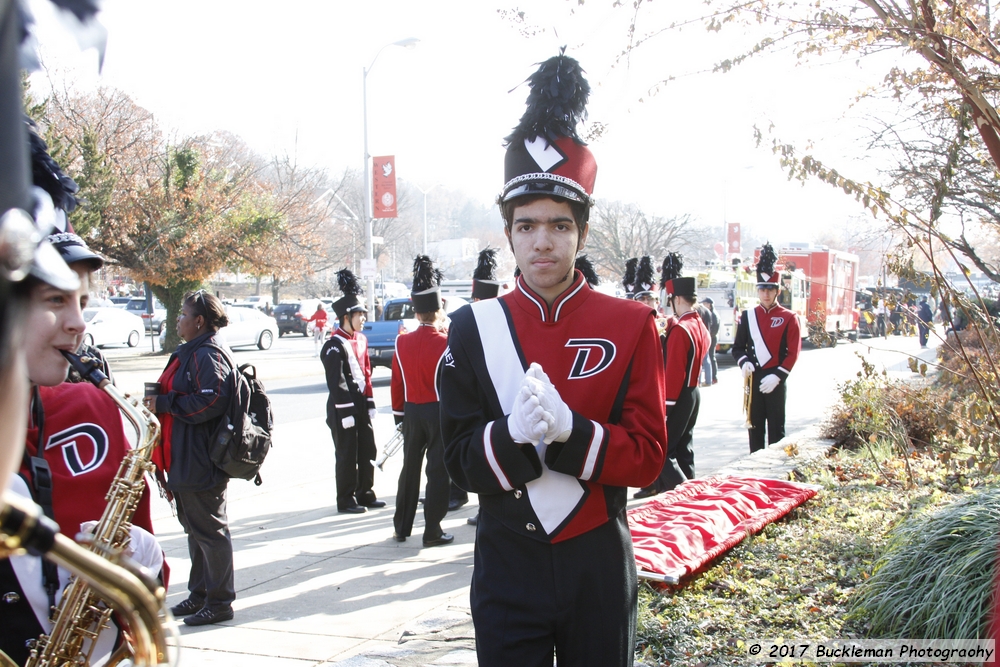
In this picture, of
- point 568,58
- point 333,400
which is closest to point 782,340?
point 333,400

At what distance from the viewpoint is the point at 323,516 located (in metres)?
7.91

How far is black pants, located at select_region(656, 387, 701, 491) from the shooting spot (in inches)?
282

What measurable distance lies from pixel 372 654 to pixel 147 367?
21366mm

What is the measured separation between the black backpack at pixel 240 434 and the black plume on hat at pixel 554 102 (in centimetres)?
322

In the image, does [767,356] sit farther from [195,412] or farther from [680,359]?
[195,412]

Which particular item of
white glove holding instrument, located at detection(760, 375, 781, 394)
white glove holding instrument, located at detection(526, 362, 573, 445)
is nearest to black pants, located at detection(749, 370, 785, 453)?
white glove holding instrument, located at detection(760, 375, 781, 394)

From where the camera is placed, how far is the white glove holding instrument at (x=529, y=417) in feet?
7.55

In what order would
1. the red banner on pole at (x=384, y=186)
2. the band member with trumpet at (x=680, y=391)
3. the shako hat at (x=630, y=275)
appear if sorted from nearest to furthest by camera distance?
1. the band member with trumpet at (x=680, y=391)
2. the shako hat at (x=630, y=275)
3. the red banner on pole at (x=384, y=186)

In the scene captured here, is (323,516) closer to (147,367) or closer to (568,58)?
(568,58)

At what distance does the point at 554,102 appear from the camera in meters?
2.76

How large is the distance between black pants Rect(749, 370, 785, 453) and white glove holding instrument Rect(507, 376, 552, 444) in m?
7.80

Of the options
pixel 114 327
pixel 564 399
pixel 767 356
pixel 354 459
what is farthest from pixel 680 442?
pixel 114 327

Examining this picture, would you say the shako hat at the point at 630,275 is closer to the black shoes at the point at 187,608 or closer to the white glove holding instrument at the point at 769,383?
the white glove holding instrument at the point at 769,383

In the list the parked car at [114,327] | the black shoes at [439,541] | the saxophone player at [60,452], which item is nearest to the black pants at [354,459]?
the black shoes at [439,541]
